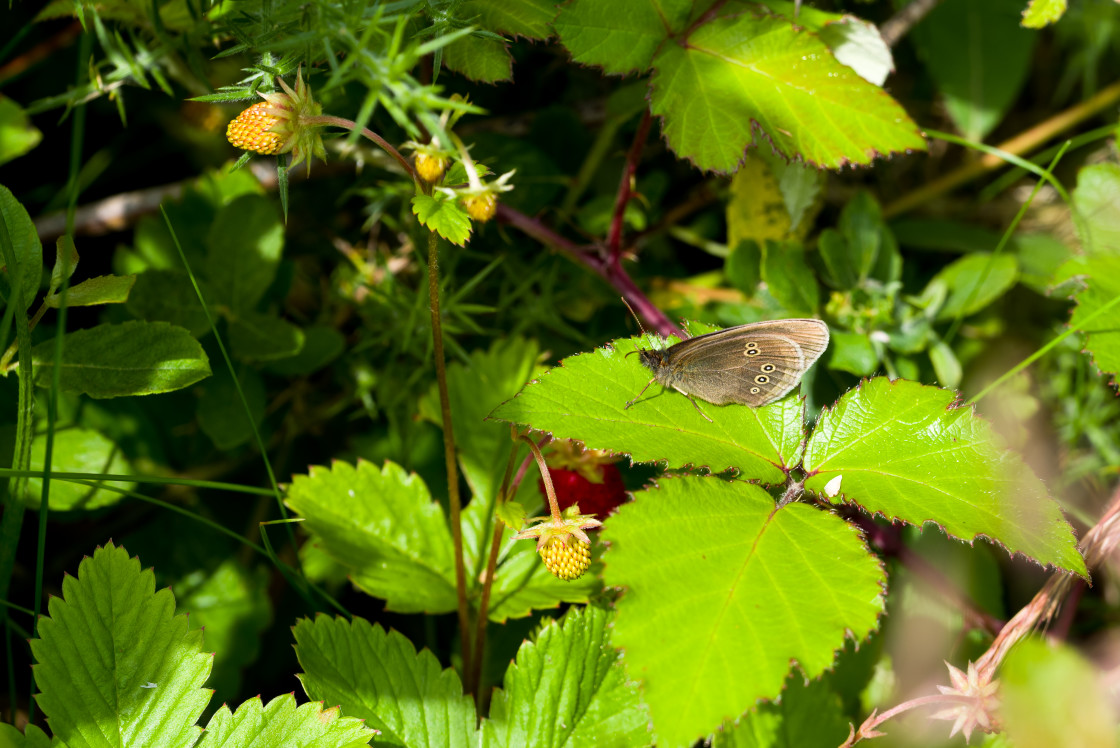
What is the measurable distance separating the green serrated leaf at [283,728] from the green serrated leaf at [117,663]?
0.04m

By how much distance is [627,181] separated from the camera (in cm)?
187

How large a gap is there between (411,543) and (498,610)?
0.79 ft

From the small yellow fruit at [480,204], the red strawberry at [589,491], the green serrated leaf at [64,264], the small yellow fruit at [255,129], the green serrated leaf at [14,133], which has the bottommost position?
the red strawberry at [589,491]

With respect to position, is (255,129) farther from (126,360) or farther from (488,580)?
(488,580)

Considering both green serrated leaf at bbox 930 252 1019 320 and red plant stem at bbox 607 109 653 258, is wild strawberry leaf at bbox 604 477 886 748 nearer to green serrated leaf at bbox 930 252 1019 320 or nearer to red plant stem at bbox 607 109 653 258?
red plant stem at bbox 607 109 653 258

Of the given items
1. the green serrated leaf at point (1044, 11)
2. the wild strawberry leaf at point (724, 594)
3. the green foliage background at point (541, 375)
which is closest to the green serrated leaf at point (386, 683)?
the green foliage background at point (541, 375)

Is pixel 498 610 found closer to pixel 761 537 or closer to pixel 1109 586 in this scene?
pixel 761 537

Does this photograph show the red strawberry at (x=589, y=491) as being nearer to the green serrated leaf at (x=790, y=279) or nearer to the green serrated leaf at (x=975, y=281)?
the green serrated leaf at (x=790, y=279)

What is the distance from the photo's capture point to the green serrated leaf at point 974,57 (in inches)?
102

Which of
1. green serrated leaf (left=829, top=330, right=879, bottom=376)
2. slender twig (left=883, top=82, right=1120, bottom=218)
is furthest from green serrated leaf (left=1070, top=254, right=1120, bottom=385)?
slender twig (left=883, top=82, right=1120, bottom=218)

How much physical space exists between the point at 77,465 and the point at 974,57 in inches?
113

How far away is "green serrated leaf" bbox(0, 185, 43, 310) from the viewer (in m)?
1.41

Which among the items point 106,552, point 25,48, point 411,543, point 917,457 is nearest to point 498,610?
point 411,543

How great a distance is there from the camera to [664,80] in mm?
1664
